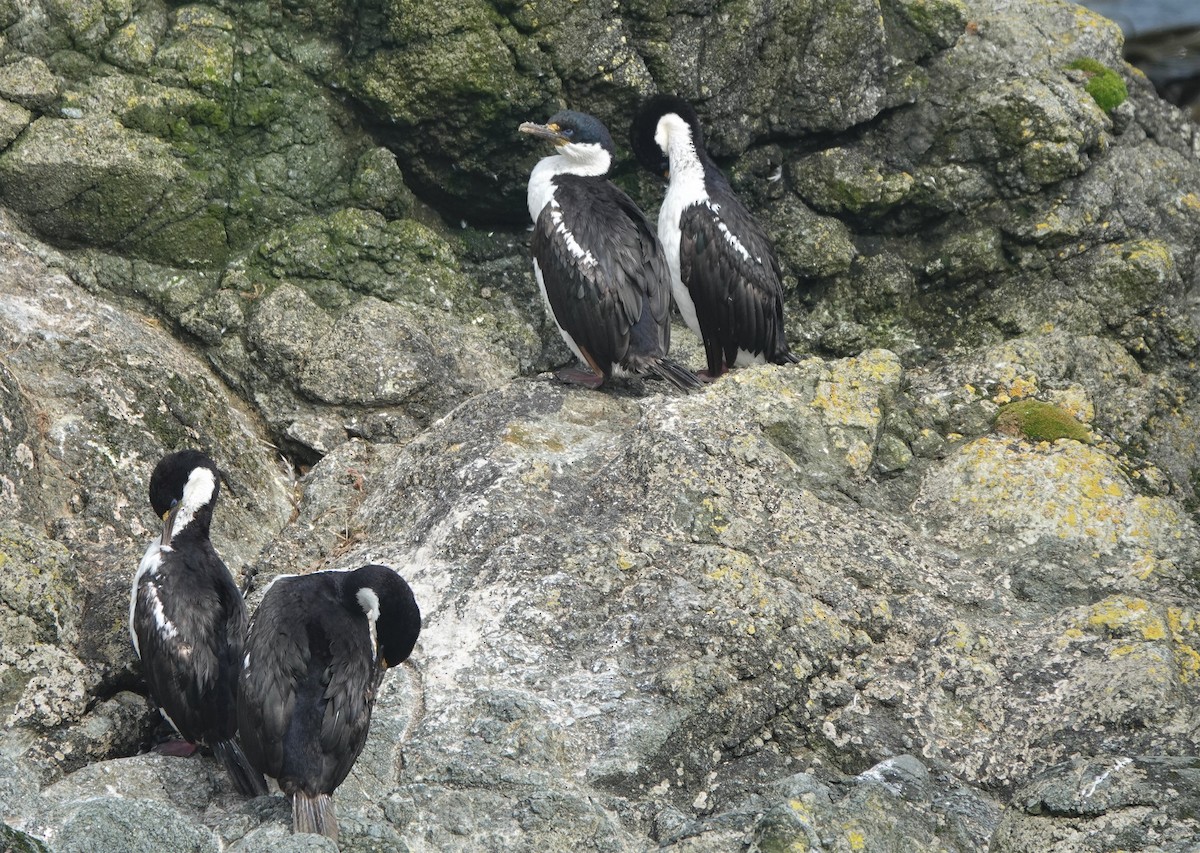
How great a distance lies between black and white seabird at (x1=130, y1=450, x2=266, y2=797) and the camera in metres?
5.73

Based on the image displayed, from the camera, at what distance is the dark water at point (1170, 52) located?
17188 millimetres

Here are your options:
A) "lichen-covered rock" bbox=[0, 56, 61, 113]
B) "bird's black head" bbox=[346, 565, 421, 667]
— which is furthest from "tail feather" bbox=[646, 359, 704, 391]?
"lichen-covered rock" bbox=[0, 56, 61, 113]

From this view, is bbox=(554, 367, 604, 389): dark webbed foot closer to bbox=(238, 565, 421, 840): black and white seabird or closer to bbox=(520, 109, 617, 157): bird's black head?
bbox=(520, 109, 617, 157): bird's black head

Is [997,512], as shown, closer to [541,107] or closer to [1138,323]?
[1138,323]

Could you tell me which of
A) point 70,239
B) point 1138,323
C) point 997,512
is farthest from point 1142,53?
point 70,239

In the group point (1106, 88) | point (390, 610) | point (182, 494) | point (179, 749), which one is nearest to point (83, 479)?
point (182, 494)

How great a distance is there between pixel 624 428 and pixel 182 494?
2.28 m

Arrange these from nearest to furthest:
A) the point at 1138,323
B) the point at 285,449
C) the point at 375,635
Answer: the point at 375,635 < the point at 285,449 < the point at 1138,323

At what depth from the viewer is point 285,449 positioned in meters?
7.75

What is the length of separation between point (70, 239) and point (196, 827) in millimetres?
4107

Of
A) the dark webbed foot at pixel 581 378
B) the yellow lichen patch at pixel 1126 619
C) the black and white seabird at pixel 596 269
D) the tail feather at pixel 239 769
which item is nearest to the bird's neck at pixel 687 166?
the black and white seabird at pixel 596 269

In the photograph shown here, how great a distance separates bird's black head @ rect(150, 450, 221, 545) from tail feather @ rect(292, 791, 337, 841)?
155cm

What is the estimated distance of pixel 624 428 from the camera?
24.4ft

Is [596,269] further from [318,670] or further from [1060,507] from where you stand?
[318,670]
